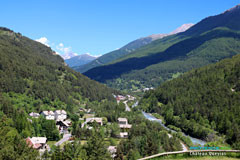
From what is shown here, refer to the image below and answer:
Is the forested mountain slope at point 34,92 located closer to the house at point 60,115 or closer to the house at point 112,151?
the house at point 60,115

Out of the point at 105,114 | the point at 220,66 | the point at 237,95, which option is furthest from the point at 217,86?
the point at 105,114

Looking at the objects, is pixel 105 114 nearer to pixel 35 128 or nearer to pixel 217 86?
pixel 35 128

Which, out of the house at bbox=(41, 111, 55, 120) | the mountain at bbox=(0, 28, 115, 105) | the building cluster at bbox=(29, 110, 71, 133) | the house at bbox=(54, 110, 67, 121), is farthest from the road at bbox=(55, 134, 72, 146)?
the mountain at bbox=(0, 28, 115, 105)

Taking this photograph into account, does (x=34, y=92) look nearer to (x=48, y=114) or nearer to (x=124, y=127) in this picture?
(x=48, y=114)

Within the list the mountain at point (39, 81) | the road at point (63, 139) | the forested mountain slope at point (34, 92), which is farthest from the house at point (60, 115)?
the mountain at point (39, 81)

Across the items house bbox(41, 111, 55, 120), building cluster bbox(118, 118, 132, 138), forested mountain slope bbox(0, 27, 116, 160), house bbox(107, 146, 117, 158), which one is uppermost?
forested mountain slope bbox(0, 27, 116, 160)

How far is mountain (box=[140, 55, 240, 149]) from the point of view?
338ft

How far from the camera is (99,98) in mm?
183875

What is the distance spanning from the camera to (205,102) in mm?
134250

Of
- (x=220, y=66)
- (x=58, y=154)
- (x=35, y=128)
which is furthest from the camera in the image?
(x=220, y=66)

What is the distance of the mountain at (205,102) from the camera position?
103m

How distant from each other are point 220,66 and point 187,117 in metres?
63.9

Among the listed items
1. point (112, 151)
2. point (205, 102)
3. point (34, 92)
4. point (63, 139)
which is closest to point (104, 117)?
point (63, 139)

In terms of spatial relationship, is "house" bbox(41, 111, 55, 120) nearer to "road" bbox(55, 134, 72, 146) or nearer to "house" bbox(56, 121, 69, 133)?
"house" bbox(56, 121, 69, 133)
